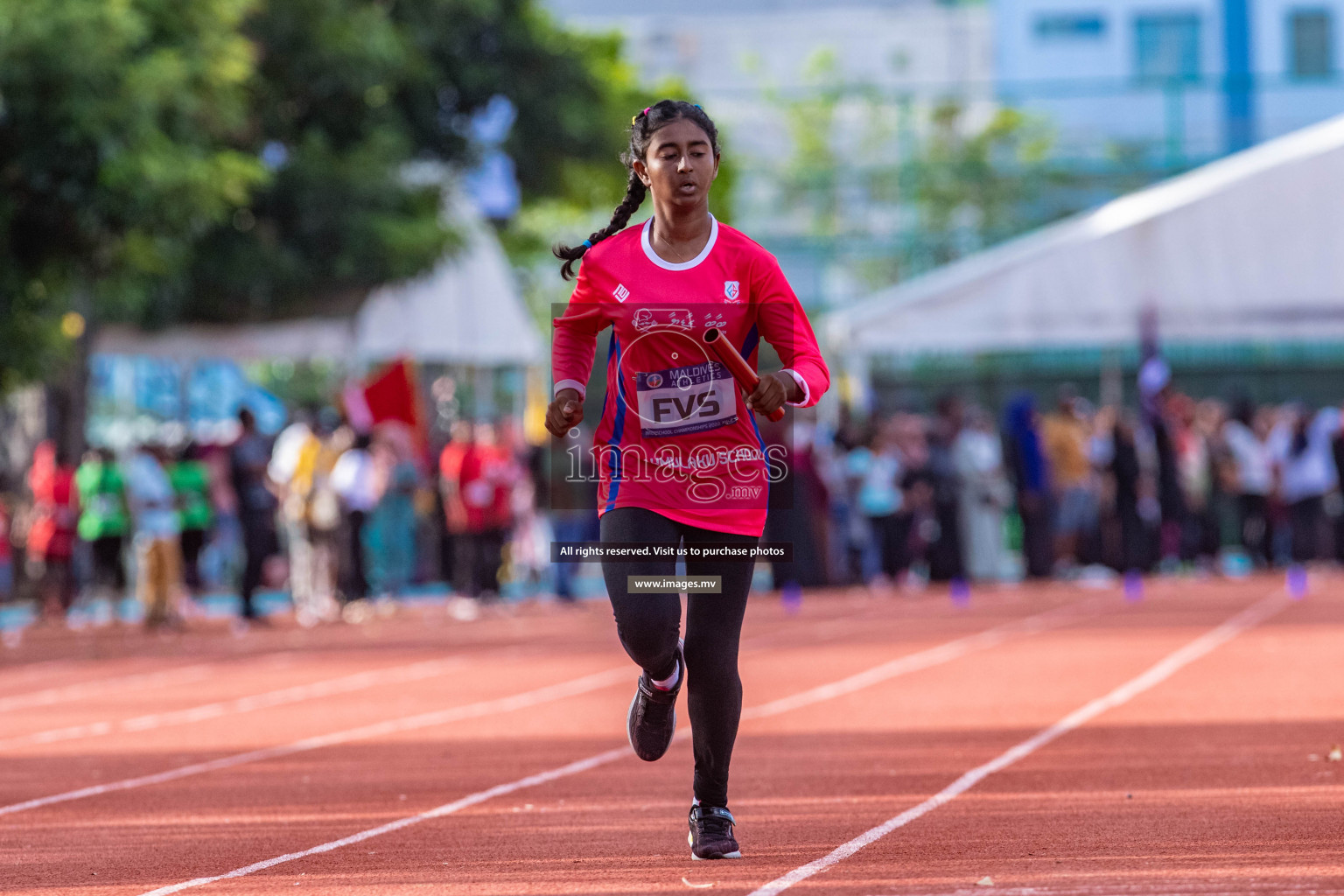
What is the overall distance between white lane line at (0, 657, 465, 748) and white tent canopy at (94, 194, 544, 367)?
8840 mm

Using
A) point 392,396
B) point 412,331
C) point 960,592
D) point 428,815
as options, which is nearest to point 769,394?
point 428,815

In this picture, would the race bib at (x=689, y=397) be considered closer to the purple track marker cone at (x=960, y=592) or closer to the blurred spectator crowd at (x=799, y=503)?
the blurred spectator crowd at (x=799, y=503)

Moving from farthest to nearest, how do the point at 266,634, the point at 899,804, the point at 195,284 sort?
the point at 195,284, the point at 266,634, the point at 899,804

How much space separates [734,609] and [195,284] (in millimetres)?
18692

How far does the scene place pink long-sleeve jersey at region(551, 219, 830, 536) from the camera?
19.2ft

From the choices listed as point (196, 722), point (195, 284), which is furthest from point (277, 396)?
point (196, 722)

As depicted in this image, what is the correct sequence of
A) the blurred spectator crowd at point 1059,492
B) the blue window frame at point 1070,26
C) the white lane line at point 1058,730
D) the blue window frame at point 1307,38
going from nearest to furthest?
the white lane line at point 1058,730 < the blurred spectator crowd at point 1059,492 < the blue window frame at point 1307,38 < the blue window frame at point 1070,26

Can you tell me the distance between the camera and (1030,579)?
2217cm

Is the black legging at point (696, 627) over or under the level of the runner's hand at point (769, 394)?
under

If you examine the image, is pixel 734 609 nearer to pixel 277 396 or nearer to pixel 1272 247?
pixel 1272 247

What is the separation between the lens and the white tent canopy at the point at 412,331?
78.4 ft

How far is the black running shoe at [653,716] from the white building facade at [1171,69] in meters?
22.3

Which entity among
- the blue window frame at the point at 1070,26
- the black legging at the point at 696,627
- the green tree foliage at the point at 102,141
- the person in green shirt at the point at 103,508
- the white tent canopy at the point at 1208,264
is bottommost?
the black legging at the point at 696,627

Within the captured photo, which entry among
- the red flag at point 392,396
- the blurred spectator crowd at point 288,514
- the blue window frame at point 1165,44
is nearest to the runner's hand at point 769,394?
the blurred spectator crowd at point 288,514
